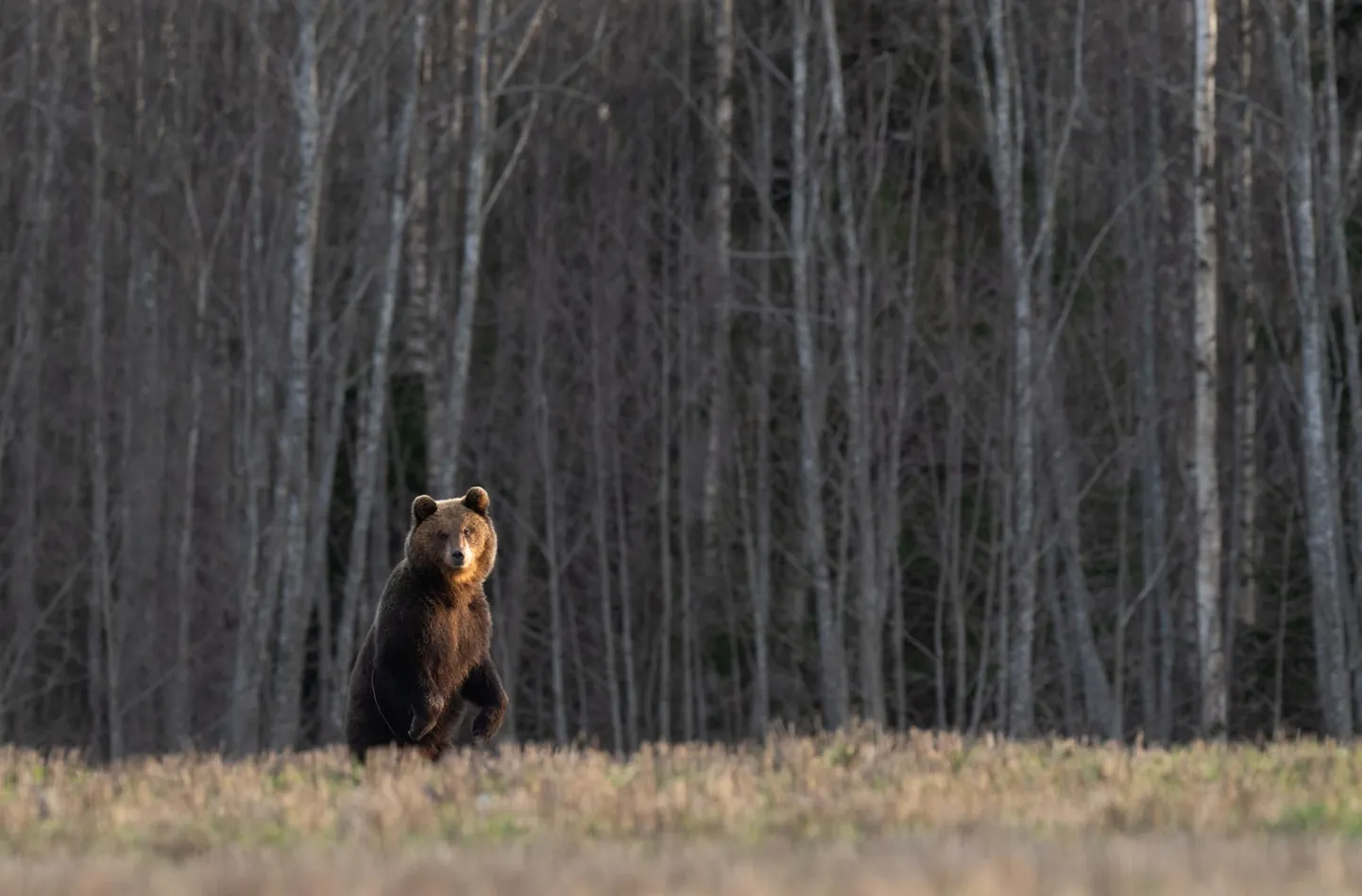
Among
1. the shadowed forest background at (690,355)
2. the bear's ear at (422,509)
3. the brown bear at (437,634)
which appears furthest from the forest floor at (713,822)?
the shadowed forest background at (690,355)

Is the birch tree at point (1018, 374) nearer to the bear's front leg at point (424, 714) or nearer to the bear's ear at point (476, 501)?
the bear's ear at point (476, 501)

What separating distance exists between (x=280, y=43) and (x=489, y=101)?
3.53 meters

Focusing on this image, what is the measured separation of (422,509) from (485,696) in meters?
0.89

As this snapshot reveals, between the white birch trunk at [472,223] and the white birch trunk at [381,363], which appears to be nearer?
the white birch trunk at [381,363]

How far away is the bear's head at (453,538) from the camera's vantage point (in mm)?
10156

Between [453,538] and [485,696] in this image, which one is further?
[485,696]

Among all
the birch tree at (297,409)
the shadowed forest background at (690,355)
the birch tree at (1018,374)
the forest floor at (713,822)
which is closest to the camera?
the forest floor at (713,822)

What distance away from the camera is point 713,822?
806 cm

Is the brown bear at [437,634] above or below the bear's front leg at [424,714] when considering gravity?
above

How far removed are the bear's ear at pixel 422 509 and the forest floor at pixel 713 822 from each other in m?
1.08

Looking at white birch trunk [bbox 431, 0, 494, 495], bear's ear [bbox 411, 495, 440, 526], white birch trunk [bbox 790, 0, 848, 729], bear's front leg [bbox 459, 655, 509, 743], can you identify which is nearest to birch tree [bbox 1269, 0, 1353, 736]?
white birch trunk [bbox 790, 0, 848, 729]

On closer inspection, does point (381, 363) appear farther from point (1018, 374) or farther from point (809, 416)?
point (1018, 374)

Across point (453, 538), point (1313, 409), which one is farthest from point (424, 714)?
point (1313, 409)

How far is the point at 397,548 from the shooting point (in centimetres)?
3091
